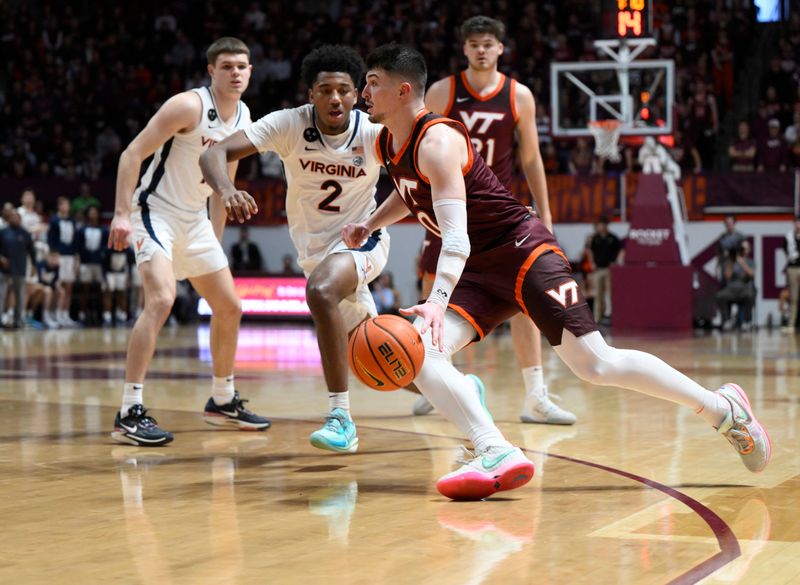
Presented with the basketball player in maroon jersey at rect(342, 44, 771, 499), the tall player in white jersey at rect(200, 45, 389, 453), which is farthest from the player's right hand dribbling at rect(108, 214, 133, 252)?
the basketball player in maroon jersey at rect(342, 44, 771, 499)

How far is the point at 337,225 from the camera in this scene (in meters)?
6.11

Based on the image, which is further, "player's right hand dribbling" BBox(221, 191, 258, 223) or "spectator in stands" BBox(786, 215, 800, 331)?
"spectator in stands" BBox(786, 215, 800, 331)

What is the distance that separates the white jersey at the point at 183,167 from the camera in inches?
257

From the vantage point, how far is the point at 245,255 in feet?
66.0

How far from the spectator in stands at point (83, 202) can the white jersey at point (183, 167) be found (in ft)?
44.6

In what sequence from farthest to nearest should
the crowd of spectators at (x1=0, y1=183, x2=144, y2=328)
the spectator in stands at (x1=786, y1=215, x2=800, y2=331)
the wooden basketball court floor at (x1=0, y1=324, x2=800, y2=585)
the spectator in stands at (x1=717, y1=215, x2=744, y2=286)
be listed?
the crowd of spectators at (x1=0, y1=183, x2=144, y2=328) < the spectator in stands at (x1=717, y1=215, x2=744, y2=286) < the spectator in stands at (x1=786, y1=215, x2=800, y2=331) < the wooden basketball court floor at (x1=0, y1=324, x2=800, y2=585)

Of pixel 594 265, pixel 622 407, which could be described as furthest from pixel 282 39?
pixel 622 407

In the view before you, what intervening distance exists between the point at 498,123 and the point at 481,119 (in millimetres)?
109

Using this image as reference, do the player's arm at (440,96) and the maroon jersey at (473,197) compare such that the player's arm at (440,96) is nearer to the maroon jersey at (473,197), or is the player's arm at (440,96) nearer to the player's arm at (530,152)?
the player's arm at (530,152)

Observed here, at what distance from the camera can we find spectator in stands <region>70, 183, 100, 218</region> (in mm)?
19828

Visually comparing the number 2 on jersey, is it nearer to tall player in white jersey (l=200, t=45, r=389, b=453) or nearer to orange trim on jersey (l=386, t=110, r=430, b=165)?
tall player in white jersey (l=200, t=45, r=389, b=453)

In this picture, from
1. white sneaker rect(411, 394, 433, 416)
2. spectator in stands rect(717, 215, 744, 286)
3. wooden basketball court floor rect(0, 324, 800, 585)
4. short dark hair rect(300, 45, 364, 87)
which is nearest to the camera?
wooden basketball court floor rect(0, 324, 800, 585)

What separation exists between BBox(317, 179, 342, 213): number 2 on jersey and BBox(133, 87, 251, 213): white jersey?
31.0 inches

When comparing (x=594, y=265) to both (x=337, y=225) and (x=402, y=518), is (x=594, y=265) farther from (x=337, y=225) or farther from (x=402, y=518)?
(x=402, y=518)
